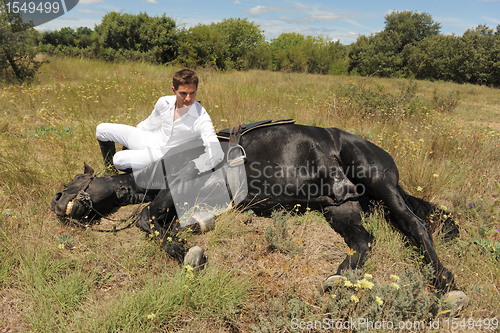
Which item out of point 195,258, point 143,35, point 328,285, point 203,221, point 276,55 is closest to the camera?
point 328,285

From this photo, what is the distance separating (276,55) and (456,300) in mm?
36666

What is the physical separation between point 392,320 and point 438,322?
31 centimetres

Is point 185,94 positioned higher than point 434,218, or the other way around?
point 185,94

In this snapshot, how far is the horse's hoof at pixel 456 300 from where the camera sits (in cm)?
172

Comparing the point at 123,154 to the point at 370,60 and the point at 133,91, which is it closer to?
the point at 133,91

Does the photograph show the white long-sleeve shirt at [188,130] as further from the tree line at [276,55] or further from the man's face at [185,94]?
the tree line at [276,55]

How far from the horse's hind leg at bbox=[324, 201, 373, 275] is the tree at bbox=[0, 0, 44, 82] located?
9.59 metres

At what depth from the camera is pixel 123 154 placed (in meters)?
2.87

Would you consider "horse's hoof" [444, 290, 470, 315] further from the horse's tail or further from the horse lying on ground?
the horse's tail

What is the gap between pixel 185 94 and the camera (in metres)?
2.63

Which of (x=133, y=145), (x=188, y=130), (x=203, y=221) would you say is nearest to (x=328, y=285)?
(x=203, y=221)

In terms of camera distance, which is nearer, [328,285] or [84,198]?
[328,285]

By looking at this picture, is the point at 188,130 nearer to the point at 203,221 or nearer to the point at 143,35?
the point at 203,221

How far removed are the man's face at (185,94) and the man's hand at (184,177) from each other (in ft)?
2.00
